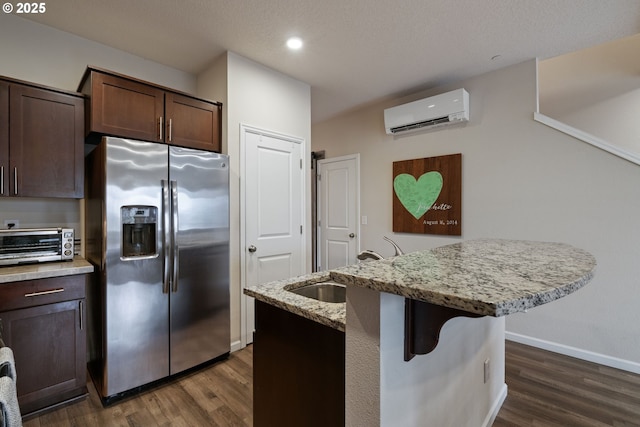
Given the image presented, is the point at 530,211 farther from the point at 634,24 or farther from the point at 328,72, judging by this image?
the point at 328,72

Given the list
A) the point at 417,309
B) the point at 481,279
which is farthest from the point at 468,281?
the point at 417,309

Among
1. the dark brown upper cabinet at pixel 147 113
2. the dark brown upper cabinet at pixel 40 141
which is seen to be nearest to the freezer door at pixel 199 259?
the dark brown upper cabinet at pixel 147 113

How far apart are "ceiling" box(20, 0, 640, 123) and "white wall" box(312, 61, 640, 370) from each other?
454 millimetres

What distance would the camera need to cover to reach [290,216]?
3.19 metres

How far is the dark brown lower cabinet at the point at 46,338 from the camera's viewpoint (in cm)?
175

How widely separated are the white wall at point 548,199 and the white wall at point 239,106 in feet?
5.18

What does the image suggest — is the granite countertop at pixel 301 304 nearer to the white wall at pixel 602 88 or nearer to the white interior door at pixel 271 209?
the white interior door at pixel 271 209

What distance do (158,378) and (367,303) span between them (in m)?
2.08

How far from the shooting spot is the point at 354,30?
2355mm

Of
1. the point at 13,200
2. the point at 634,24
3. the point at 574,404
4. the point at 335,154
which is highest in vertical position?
the point at 634,24

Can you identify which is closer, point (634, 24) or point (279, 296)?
point (279, 296)

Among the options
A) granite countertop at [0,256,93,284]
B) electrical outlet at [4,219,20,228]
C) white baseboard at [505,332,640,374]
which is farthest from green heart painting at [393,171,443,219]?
electrical outlet at [4,219,20,228]

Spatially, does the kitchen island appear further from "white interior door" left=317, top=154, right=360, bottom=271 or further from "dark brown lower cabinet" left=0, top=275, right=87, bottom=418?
"white interior door" left=317, top=154, right=360, bottom=271

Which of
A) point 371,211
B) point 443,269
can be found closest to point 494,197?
point 371,211
